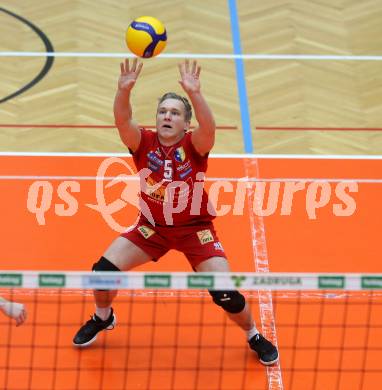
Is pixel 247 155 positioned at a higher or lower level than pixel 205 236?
higher

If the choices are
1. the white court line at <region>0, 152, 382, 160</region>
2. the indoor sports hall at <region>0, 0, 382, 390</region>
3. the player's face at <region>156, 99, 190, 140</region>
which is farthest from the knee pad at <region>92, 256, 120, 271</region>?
the white court line at <region>0, 152, 382, 160</region>

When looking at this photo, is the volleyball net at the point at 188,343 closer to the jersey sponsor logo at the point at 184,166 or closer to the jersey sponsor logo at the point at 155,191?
the jersey sponsor logo at the point at 155,191

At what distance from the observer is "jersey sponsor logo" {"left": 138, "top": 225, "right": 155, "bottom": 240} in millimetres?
8430

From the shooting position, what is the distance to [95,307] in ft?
29.3

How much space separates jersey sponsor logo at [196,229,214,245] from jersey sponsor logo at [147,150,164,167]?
658mm

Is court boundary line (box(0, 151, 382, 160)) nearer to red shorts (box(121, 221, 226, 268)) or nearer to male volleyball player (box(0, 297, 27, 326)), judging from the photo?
red shorts (box(121, 221, 226, 268))

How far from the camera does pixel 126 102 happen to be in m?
8.16

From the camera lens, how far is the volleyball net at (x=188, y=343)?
8.16 m

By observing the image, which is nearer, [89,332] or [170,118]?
[170,118]

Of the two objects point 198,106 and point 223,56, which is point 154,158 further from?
point 223,56

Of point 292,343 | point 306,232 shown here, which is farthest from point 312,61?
point 292,343

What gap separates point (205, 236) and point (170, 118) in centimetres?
102

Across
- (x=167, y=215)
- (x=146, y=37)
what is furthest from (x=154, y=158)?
(x=146, y=37)

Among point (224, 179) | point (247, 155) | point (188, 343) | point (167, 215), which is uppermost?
point (247, 155)
